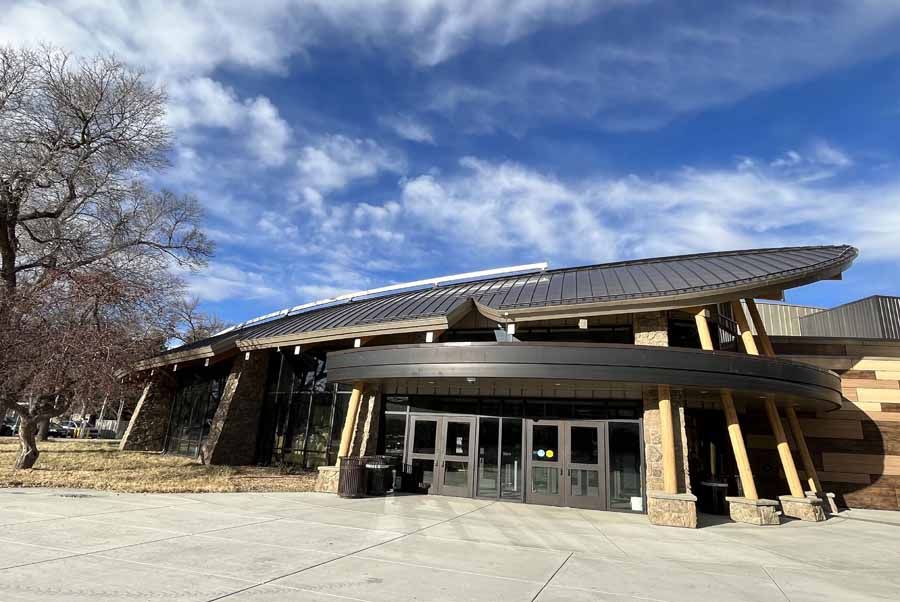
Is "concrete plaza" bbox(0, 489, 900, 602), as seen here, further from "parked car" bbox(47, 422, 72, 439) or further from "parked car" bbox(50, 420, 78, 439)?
"parked car" bbox(47, 422, 72, 439)

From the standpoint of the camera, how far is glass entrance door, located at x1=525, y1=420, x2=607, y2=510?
13172mm

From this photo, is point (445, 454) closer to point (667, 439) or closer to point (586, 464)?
point (586, 464)

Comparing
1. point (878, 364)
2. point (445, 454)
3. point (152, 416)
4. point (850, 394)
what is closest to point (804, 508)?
point (850, 394)

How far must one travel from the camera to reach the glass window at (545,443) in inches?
537

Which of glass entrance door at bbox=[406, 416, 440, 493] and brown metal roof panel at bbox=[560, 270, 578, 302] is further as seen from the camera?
glass entrance door at bbox=[406, 416, 440, 493]

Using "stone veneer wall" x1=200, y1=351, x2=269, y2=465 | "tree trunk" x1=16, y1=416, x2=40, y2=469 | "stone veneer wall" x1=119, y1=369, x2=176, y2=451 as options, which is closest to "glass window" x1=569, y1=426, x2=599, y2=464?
"stone veneer wall" x1=200, y1=351, x2=269, y2=465

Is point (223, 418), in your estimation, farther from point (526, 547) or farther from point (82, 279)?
point (526, 547)

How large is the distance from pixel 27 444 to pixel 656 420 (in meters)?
18.2

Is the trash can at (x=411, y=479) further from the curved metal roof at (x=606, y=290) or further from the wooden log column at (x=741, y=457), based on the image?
the wooden log column at (x=741, y=457)

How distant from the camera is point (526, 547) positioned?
8.20 m

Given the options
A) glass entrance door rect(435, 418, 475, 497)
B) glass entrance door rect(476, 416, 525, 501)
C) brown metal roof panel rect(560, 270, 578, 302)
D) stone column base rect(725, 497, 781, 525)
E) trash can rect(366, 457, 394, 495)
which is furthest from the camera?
glass entrance door rect(435, 418, 475, 497)

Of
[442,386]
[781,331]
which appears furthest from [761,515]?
[781,331]

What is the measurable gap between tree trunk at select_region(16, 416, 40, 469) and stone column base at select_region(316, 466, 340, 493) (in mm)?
8863

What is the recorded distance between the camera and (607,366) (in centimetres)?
1130
